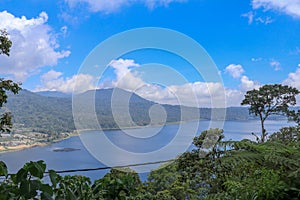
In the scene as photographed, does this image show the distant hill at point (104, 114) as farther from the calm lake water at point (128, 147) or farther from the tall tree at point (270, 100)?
the tall tree at point (270, 100)

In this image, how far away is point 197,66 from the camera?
6.30ft

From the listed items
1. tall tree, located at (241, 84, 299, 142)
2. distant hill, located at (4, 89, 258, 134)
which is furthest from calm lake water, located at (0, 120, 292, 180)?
tall tree, located at (241, 84, 299, 142)

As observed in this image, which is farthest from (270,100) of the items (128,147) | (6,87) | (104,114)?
(6,87)

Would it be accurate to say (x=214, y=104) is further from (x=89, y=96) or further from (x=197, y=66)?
(x=89, y=96)

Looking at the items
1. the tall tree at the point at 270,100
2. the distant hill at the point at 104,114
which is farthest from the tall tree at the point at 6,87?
the tall tree at the point at 270,100

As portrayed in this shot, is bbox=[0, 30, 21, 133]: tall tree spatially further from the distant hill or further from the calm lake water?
the calm lake water

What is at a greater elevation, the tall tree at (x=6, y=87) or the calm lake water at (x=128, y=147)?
the tall tree at (x=6, y=87)

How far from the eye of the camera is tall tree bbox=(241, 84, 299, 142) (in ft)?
17.9

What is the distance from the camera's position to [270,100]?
18.4 feet

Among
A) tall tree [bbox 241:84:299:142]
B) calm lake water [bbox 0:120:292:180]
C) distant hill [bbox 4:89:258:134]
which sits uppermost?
tall tree [bbox 241:84:299:142]

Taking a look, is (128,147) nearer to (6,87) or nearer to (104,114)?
(104,114)

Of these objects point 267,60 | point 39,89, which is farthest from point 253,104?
point 39,89

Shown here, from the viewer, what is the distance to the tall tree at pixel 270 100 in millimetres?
5461

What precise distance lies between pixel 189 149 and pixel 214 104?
476 mm
